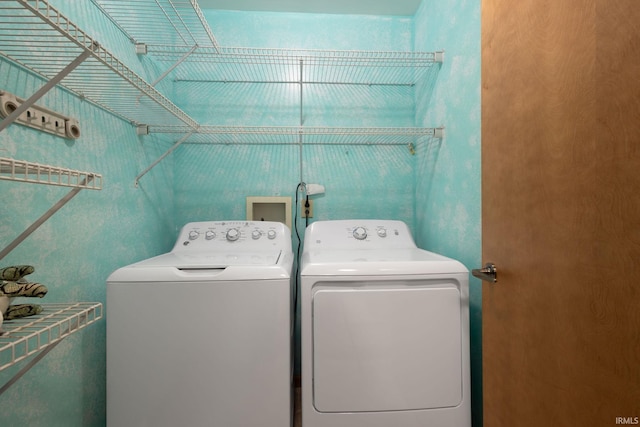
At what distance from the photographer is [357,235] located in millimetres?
1637

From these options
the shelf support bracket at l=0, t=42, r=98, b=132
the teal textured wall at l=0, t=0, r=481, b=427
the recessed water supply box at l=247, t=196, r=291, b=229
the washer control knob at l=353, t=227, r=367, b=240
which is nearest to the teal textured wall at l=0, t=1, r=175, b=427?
the teal textured wall at l=0, t=0, r=481, b=427

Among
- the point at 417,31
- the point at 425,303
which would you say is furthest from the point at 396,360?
the point at 417,31

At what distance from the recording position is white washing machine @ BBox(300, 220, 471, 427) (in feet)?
3.64

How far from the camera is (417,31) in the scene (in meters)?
1.95

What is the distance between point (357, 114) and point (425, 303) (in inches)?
53.7

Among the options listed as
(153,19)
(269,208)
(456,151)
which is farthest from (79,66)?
(456,151)

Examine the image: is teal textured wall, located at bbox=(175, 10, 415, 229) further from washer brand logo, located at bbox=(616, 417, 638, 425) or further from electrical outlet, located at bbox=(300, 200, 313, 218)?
washer brand logo, located at bbox=(616, 417, 638, 425)

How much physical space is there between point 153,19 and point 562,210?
6.55 feet

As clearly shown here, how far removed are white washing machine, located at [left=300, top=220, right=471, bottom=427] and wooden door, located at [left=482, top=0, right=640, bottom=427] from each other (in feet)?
0.57

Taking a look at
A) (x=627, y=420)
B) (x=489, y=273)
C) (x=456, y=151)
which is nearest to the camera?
(x=627, y=420)

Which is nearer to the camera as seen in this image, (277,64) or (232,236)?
(232,236)

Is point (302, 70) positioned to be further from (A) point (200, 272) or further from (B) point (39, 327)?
(B) point (39, 327)

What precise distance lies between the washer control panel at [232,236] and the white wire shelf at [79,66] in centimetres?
57

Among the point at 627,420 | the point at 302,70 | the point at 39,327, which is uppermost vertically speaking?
the point at 302,70
